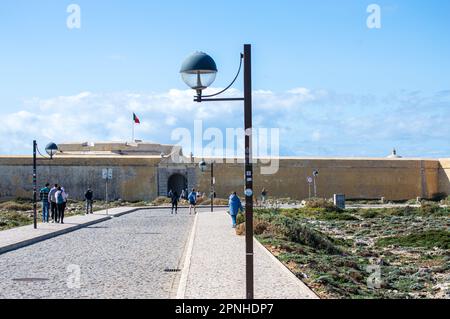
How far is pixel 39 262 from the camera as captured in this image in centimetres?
1535

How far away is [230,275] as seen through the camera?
12.5 m

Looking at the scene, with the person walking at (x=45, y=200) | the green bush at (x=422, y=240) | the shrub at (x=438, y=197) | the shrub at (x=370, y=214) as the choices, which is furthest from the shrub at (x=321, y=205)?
the person walking at (x=45, y=200)

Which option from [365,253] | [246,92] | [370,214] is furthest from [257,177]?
[246,92]

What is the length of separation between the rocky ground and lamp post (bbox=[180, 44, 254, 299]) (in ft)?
10.6

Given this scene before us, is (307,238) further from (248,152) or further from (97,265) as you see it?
(248,152)

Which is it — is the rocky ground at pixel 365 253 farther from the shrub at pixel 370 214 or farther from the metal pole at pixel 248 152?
the metal pole at pixel 248 152

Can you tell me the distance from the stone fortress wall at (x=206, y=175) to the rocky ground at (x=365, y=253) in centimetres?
→ 1787

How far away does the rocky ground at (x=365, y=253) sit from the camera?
46.9 feet

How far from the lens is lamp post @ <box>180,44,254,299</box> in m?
8.73

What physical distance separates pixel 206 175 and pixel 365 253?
1308 inches
